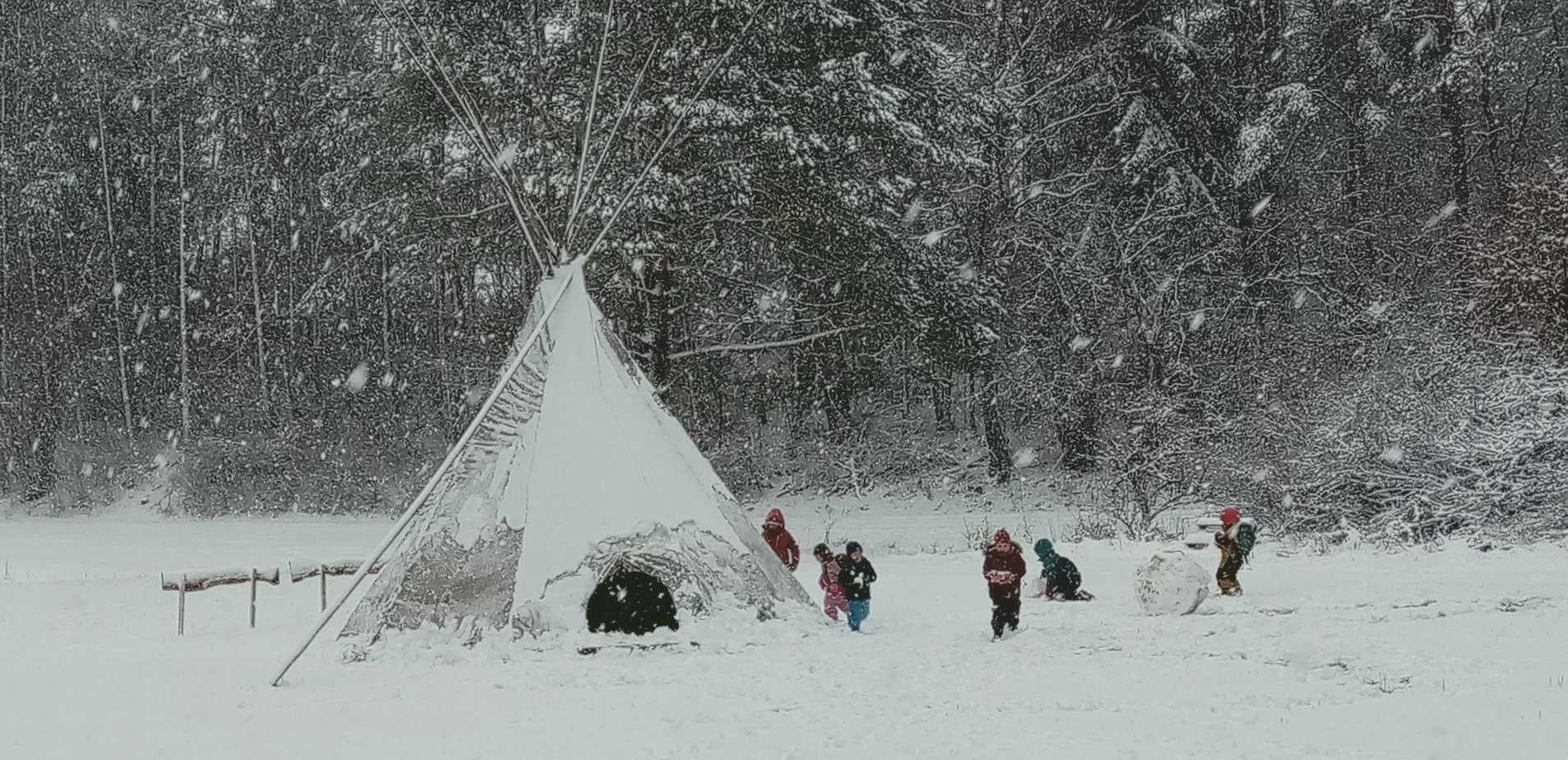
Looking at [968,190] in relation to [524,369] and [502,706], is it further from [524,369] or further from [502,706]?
[502,706]

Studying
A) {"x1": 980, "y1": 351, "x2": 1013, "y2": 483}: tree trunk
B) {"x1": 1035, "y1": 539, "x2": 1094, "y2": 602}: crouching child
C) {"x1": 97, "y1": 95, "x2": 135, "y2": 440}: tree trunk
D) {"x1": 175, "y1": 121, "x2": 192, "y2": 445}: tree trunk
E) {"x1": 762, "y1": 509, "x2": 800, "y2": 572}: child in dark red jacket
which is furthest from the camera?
{"x1": 97, "y1": 95, "x2": 135, "y2": 440}: tree trunk

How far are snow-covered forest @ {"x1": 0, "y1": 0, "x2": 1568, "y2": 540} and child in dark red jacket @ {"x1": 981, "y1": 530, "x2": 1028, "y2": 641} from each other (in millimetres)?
5022

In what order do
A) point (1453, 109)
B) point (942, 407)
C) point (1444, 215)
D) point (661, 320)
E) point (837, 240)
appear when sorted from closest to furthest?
1. point (837, 240)
2. point (661, 320)
3. point (1453, 109)
4. point (1444, 215)
5. point (942, 407)

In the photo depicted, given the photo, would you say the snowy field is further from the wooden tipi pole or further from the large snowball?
the wooden tipi pole

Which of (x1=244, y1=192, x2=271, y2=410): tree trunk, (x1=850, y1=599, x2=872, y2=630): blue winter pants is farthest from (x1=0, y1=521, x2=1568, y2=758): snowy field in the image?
(x1=244, y1=192, x2=271, y2=410): tree trunk

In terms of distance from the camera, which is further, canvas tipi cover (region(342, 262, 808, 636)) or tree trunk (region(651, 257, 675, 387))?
tree trunk (region(651, 257, 675, 387))

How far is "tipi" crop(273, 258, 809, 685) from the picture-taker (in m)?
10.9

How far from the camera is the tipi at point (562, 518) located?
10867 millimetres

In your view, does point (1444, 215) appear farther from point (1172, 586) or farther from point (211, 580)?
point (211, 580)

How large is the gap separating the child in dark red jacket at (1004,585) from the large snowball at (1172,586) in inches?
63.8

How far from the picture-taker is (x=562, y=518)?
36.6 ft

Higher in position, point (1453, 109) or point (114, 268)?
point (1453, 109)

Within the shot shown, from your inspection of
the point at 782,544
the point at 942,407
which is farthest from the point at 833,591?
the point at 942,407

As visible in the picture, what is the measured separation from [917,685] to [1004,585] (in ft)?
7.11
